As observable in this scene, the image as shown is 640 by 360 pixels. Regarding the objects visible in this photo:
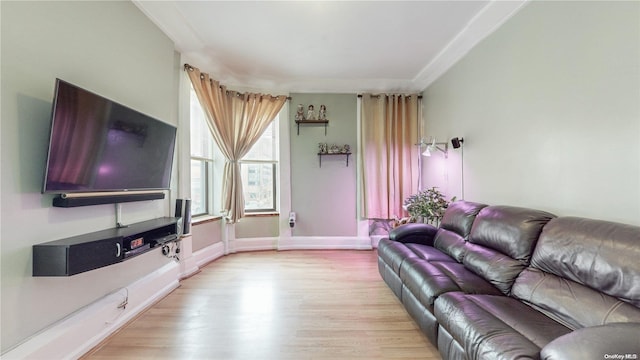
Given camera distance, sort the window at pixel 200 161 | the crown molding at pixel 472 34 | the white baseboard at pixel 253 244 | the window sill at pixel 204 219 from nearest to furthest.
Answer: the crown molding at pixel 472 34 → the window sill at pixel 204 219 → the window at pixel 200 161 → the white baseboard at pixel 253 244

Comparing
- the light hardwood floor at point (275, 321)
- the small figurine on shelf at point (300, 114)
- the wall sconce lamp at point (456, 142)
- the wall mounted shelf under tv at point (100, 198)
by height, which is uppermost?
the small figurine on shelf at point (300, 114)

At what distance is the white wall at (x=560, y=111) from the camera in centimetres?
157

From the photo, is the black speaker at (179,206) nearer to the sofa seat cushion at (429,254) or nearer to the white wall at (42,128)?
the white wall at (42,128)

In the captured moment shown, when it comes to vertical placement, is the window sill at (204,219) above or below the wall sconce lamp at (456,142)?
below

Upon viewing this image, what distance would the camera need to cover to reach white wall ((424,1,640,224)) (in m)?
1.57

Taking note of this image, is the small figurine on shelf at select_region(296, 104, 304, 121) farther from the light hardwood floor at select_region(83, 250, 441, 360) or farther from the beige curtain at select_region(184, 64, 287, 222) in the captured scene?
the light hardwood floor at select_region(83, 250, 441, 360)

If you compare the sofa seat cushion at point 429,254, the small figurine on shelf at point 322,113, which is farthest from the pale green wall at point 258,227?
the sofa seat cushion at point 429,254

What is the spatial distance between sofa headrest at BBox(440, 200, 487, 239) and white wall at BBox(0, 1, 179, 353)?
3112 millimetres

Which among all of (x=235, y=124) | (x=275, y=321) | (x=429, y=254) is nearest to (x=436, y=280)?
(x=429, y=254)

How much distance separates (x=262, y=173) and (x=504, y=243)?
11.6 ft

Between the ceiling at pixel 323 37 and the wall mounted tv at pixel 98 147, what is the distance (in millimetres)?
1240

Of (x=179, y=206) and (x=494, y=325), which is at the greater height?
(x=179, y=206)

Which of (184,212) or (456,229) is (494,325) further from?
(184,212)

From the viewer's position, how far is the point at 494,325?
1.30 metres
